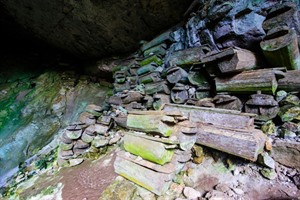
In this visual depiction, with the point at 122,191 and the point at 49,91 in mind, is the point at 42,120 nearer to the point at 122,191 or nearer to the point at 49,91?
the point at 49,91

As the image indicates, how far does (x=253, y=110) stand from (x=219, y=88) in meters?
0.49

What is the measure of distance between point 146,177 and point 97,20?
409cm

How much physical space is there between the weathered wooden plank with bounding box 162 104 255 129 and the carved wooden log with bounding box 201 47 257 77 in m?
0.57

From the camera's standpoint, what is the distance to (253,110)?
1.89 metres

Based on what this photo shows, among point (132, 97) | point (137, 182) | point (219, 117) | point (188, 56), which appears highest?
point (188, 56)

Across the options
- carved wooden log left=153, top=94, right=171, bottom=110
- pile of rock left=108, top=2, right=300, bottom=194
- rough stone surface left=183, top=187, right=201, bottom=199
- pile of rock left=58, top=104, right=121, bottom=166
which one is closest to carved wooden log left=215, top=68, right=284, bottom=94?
pile of rock left=108, top=2, right=300, bottom=194

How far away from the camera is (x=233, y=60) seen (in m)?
2.02

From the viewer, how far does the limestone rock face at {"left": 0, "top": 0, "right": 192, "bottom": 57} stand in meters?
3.73

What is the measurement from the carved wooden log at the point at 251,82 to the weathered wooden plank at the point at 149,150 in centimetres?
113

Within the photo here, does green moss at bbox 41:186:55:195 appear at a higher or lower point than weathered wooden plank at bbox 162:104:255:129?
lower

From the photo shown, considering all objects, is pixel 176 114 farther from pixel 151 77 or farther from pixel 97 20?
pixel 97 20

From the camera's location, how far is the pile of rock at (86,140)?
258cm

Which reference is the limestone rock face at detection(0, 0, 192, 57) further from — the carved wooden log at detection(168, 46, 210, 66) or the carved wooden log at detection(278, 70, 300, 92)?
the carved wooden log at detection(278, 70, 300, 92)

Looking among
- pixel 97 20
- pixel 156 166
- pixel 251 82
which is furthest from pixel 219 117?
pixel 97 20
